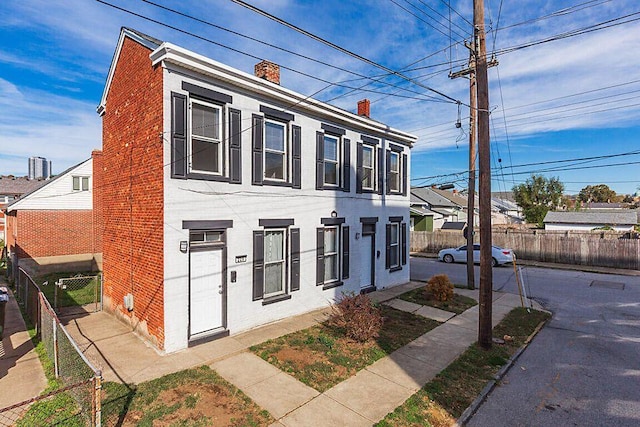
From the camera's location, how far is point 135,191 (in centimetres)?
823

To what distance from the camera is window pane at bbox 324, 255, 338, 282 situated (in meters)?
11.0

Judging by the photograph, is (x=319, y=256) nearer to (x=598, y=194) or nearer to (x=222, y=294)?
(x=222, y=294)

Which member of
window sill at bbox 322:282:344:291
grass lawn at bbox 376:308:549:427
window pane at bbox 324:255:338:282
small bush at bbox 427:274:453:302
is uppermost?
window pane at bbox 324:255:338:282

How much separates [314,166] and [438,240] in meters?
20.1

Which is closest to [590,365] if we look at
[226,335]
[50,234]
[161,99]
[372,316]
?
[372,316]

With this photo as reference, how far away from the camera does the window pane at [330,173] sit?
36.0 ft

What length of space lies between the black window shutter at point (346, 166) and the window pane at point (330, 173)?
28cm

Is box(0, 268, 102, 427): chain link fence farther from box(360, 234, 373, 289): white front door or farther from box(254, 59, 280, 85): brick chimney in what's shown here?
box(360, 234, 373, 289): white front door

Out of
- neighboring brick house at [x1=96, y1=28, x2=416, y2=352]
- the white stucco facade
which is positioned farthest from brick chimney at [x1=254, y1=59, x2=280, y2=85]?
the white stucco facade

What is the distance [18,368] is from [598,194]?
10473cm

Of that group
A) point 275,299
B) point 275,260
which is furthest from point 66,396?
point 275,260

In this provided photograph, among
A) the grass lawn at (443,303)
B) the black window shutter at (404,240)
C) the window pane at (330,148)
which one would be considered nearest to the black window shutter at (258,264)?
the window pane at (330,148)

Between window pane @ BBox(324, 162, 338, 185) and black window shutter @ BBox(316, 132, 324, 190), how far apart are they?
422 mm

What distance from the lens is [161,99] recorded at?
707 centimetres
